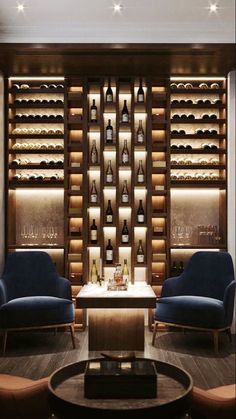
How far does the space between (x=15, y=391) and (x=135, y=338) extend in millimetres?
2105

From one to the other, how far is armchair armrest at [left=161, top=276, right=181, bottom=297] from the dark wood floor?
1.53 feet

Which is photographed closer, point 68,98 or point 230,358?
point 230,358

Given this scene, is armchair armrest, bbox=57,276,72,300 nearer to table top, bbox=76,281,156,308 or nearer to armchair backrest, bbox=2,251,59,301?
armchair backrest, bbox=2,251,59,301

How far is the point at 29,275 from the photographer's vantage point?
5.05 metres

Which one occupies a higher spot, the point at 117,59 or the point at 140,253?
the point at 117,59

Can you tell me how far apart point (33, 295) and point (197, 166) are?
2.34 m

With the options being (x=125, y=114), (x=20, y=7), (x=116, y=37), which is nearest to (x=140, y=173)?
(x=125, y=114)

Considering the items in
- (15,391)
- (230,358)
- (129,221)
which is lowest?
(230,358)

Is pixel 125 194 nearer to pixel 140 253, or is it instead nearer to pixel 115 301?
pixel 140 253

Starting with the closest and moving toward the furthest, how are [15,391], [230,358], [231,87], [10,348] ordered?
[15,391] < [230,358] < [10,348] < [231,87]

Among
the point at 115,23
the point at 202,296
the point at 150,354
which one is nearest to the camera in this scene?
the point at 150,354

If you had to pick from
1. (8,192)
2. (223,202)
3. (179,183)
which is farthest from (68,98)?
(223,202)

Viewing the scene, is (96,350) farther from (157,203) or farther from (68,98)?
(68,98)

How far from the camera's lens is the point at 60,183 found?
5402 millimetres
